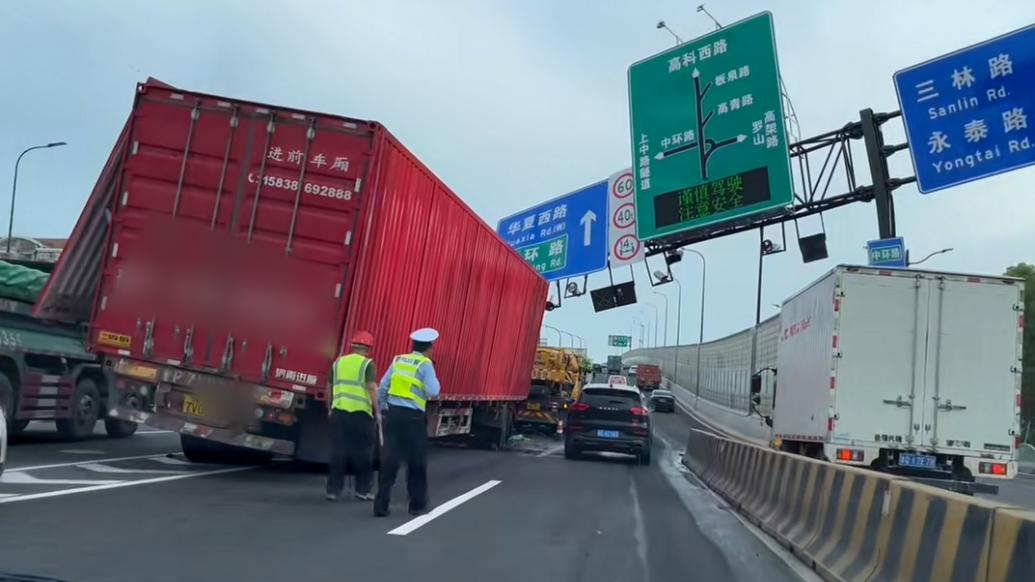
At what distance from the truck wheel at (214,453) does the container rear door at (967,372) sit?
8.56 m

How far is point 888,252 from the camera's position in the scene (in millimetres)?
15438

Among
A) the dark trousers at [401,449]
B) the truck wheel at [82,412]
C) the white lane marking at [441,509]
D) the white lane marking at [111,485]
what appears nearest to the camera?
the white lane marking at [441,509]

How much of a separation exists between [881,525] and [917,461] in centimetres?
637

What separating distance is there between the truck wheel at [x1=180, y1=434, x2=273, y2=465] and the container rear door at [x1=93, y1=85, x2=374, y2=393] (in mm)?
2101

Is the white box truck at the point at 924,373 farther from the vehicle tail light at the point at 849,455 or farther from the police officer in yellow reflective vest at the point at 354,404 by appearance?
the police officer in yellow reflective vest at the point at 354,404

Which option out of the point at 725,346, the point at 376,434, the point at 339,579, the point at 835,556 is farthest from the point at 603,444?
the point at 725,346

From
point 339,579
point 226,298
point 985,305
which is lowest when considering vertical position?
point 339,579

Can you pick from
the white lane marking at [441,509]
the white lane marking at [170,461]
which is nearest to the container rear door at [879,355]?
the white lane marking at [441,509]

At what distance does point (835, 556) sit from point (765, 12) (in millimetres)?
10540

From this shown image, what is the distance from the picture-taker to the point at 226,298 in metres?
11.0

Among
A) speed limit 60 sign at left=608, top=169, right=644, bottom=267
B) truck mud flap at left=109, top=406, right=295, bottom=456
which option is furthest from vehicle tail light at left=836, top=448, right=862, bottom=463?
speed limit 60 sign at left=608, top=169, right=644, bottom=267

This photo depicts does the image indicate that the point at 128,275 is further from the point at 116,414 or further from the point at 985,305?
the point at 985,305

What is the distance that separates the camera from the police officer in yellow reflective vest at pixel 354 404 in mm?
9891

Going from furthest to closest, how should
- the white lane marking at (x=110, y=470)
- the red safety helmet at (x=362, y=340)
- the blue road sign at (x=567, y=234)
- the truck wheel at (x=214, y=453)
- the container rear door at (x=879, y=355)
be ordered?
the blue road sign at (x=567, y=234) < the truck wheel at (x=214, y=453) < the container rear door at (x=879, y=355) < the white lane marking at (x=110, y=470) < the red safety helmet at (x=362, y=340)
